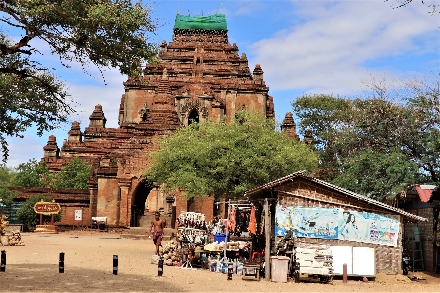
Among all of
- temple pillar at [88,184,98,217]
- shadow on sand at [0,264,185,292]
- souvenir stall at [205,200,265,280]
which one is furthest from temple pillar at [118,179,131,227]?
shadow on sand at [0,264,185,292]

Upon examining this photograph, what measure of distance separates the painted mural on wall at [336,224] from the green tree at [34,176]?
31385mm

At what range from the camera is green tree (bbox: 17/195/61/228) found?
37.8 m

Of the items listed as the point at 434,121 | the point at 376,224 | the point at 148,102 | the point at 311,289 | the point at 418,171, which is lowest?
the point at 311,289

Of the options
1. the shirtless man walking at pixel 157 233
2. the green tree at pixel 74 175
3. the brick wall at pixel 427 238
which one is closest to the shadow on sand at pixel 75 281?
the shirtless man walking at pixel 157 233

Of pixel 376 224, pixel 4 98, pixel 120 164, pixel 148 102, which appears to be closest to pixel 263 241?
pixel 376 224

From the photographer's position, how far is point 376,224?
65.5 feet

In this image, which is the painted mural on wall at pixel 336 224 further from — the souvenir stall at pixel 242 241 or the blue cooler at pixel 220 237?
the blue cooler at pixel 220 237

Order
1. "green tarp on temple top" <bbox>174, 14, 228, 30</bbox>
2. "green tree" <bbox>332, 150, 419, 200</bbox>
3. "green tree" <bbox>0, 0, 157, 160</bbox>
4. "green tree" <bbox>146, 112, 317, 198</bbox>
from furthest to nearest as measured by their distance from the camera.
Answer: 1. "green tarp on temple top" <bbox>174, 14, 228, 30</bbox>
2. "green tree" <bbox>332, 150, 419, 200</bbox>
3. "green tree" <bbox>146, 112, 317, 198</bbox>
4. "green tree" <bbox>0, 0, 157, 160</bbox>

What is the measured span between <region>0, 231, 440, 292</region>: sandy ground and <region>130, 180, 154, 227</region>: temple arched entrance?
1494 cm

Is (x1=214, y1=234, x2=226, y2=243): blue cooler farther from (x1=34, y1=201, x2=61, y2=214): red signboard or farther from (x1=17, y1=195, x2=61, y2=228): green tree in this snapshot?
(x1=17, y1=195, x2=61, y2=228): green tree

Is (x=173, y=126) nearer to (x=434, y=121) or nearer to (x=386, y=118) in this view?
(x=386, y=118)

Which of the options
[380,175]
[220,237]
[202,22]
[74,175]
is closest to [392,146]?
[380,175]

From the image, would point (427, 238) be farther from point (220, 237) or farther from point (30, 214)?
point (30, 214)

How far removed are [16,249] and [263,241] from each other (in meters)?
9.59
